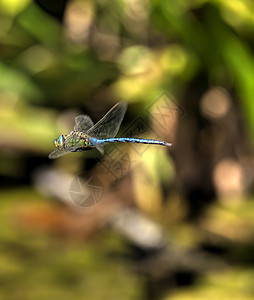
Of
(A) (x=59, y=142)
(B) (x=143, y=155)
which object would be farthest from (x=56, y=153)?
(B) (x=143, y=155)

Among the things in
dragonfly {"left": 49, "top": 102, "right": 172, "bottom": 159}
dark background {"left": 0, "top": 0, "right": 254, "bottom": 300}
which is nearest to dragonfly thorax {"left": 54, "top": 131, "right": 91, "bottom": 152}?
dragonfly {"left": 49, "top": 102, "right": 172, "bottom": 159}

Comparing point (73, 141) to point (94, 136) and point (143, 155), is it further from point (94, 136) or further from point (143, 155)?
point (143, 155)

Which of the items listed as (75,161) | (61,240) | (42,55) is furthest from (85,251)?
(42,55)

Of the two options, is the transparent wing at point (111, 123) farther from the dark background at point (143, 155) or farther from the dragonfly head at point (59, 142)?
the dark background at point (143, 155)

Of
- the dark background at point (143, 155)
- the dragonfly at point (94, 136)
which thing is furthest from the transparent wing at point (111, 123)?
the dark background at point (143, 155)

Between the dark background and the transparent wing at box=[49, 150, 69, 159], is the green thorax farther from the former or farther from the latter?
the dark background

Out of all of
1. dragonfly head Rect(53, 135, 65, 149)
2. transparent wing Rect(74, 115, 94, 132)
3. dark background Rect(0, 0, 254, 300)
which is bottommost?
dragonfly head Rect(53, 135, 65, 149)

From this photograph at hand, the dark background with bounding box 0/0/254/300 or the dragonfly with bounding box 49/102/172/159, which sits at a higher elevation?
the dark background with bounding box 0/0/254/300

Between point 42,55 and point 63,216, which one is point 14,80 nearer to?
point 42,55
